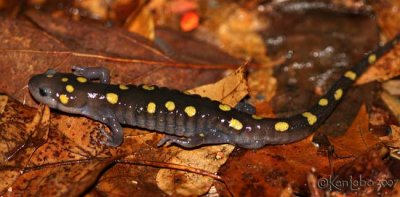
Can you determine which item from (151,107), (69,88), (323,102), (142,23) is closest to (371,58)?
(323,102)

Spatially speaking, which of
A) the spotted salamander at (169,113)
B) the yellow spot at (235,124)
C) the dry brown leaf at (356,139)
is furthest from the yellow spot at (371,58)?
the yellow spot at (235,124)

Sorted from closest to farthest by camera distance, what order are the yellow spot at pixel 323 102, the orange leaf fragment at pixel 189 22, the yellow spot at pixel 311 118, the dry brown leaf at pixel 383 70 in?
the yellow spot at pixel 311 118 < the yellow spot at pixel 323 102 < the dry brown leaf at pixel 383 70 < the orange leaf fragment at pixel 189 22

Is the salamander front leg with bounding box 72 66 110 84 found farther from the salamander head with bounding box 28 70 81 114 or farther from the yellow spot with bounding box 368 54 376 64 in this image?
→ the yellow spot with bounding box 368 54 376 64

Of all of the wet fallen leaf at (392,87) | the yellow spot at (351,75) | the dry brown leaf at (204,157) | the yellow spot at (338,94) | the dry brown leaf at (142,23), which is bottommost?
the dry brown leaf at (204,157)

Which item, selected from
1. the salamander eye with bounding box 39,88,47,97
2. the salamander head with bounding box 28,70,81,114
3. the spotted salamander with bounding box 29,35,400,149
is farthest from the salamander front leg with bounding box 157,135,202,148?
the salamander eye with bounding box 39,88,47,97

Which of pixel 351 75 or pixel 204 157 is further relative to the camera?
pixel 351 75

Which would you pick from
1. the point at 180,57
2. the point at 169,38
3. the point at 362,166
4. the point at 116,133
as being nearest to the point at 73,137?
the point at 116,133

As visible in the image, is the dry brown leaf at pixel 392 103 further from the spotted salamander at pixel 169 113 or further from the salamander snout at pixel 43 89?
the salamander snout at pixel 43 89

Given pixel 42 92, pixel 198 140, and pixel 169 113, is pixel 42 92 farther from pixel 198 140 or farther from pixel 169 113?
pixel 198 140
